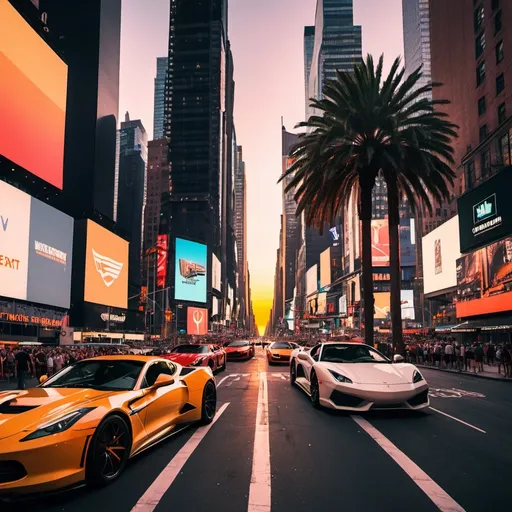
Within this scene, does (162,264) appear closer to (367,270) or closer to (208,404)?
(367,270)

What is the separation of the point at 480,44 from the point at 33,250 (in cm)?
6033

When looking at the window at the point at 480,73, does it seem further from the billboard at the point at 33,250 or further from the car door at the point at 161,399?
the car door at the point at 161,399

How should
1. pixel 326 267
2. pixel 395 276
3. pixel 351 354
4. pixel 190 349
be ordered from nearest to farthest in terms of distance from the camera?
pixel 351 354 → pixel 190 349 → pixel 395 276 → pixel 326 267

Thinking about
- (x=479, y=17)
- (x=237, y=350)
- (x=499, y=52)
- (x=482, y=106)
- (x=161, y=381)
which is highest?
(x=479, y=17)

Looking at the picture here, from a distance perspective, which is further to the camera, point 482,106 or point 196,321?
point 196,321

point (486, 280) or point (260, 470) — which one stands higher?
point (486, 280)

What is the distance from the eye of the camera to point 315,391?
36.3 ft

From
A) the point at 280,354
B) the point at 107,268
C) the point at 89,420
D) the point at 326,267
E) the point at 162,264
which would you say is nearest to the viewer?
the point at 89,420

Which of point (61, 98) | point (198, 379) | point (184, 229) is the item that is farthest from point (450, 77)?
point (184, 229)

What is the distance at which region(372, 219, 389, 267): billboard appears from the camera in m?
137

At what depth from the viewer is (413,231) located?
140 metres

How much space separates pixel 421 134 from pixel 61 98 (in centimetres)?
4521

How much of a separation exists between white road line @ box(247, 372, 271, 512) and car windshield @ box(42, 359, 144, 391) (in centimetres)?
205

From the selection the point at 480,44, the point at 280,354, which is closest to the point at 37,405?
the point at 280,354
